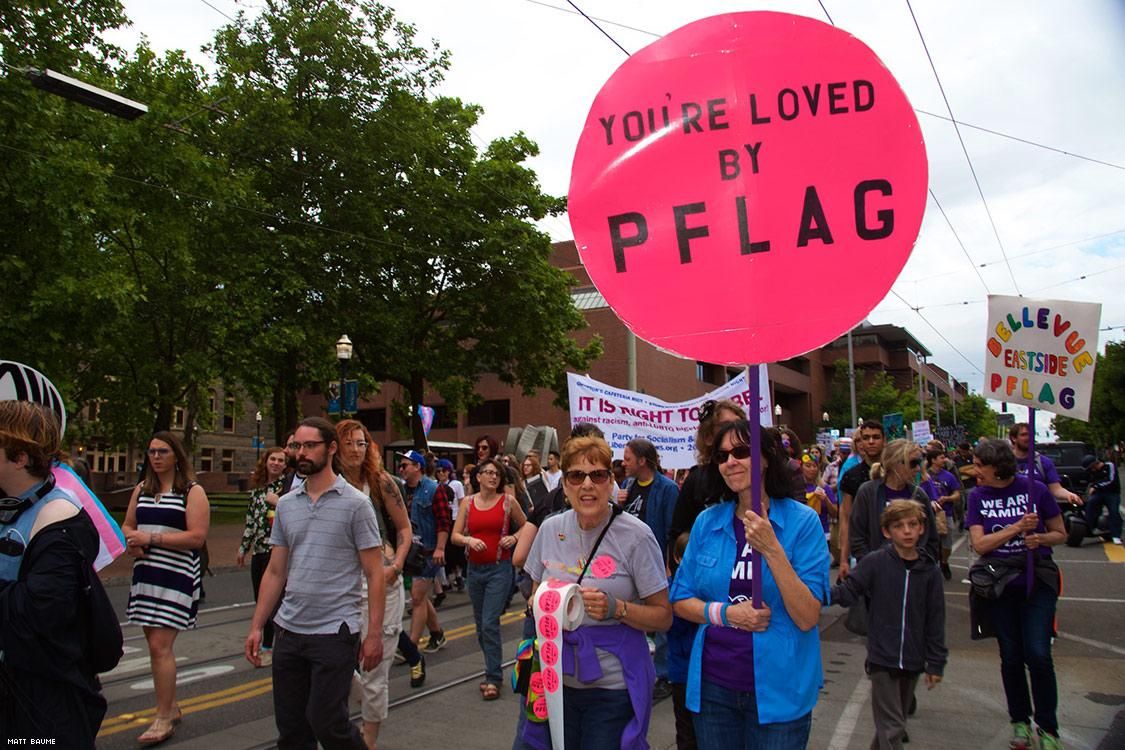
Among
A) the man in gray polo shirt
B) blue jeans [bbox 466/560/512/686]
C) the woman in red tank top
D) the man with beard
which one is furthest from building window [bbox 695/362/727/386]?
the man in gray polo shirt

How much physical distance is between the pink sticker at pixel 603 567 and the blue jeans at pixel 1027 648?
2.97m

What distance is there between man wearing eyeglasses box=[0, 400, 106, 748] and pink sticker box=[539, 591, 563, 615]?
1487 millimetres

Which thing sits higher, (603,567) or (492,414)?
(492,414)

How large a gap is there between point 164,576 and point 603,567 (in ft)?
11.3

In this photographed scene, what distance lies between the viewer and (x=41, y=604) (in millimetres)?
2625

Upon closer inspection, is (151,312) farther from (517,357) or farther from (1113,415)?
(1113,415)

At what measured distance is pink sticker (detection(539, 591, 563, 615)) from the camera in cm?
316

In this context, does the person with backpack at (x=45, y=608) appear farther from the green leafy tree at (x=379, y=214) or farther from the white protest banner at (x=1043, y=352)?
the green leafy tree at (x=379, y=214)

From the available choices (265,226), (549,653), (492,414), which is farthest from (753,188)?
(492,414)

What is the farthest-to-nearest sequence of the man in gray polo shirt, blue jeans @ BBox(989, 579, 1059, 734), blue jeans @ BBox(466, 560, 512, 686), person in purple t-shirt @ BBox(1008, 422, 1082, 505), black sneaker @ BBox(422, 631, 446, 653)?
black sneaker @ BBox(422, 631, 446, 653), blue jeans @ BBox(466, 560, 512, 686), person in purple t-shirt @ BBox(1008, 422, 1082, 505), blue jeans @ BBox(989, 579, 1059, 734), the man in gray polo shirt

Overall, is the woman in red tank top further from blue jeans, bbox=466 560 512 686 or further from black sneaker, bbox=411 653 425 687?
black sneaker, bbox=411 653 425 687

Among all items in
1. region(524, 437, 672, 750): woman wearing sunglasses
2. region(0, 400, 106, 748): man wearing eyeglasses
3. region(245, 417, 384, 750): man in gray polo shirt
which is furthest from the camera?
region(245, 417, 384, 750): man in gray polo shirt

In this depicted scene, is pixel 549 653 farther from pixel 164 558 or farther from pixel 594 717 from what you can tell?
pixel 164 558

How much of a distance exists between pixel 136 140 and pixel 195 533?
55.0 feet
